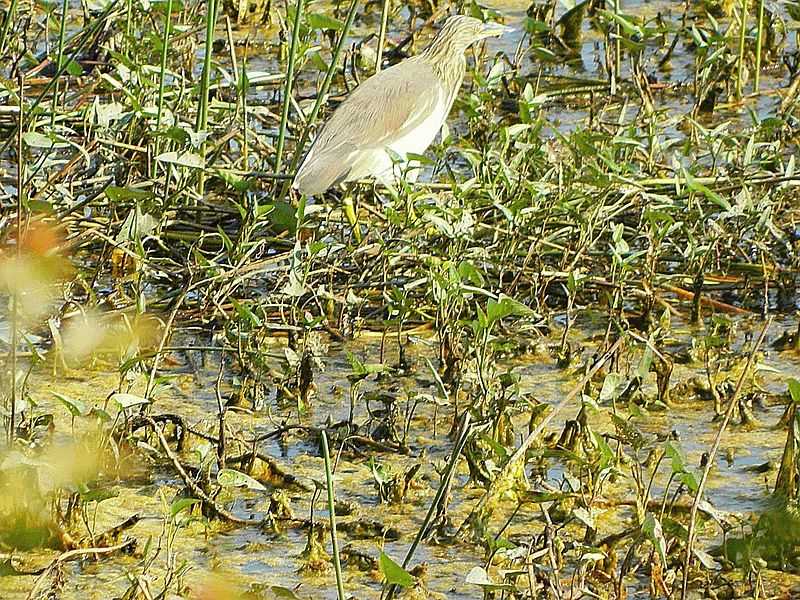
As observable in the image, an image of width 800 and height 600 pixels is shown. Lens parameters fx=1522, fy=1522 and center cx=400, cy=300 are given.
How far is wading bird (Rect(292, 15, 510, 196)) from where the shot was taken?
5.03m

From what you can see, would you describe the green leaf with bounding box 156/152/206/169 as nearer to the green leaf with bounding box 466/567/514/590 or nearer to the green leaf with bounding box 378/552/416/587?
the green leaf with bounding box 466/567/514/590

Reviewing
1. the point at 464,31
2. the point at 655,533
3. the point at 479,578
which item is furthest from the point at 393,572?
the point at 464,31

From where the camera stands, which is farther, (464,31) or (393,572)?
(464,31)

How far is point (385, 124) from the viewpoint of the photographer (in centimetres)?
536

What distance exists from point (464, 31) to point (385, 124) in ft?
3.22

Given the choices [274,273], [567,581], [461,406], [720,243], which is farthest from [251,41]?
[567,581]

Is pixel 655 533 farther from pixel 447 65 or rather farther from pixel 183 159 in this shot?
pixel 447 65

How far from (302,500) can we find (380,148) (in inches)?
76.4

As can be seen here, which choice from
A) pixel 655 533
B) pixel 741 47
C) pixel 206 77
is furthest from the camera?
pixel 741 47

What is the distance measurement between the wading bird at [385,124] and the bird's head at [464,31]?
0.08 meters

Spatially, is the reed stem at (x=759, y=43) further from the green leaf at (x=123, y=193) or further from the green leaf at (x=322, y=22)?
the green leaf at (x=123, y=193)

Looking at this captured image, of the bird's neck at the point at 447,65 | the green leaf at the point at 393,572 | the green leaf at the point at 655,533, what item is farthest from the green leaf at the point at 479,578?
the bird's neck at the point at 447,65

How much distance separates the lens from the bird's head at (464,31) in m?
6.09

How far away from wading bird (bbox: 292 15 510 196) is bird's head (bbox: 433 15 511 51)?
79mm
